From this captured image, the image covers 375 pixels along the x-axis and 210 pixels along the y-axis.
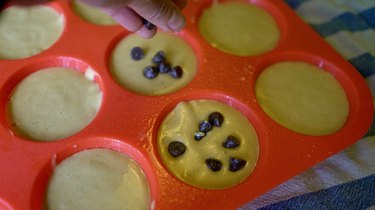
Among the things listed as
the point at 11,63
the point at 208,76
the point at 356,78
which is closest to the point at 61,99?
the point at 11,63

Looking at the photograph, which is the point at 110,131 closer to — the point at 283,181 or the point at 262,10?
the point at 283,181

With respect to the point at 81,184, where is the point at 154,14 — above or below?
above

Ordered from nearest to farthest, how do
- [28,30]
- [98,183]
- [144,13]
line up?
[144,13] < [98,183] < [28,30]

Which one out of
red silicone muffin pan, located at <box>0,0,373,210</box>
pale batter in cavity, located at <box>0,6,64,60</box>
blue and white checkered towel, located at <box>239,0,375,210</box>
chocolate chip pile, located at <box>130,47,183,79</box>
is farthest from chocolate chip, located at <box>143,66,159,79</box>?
blue and white checkered towel, located at <box>239,0,375,210</box>

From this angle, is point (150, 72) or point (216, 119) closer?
point (216, 119)

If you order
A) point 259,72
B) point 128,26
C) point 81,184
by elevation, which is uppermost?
point 128,26

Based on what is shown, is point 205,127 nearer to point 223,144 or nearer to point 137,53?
point 223,144

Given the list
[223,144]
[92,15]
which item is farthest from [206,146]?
[92,15]

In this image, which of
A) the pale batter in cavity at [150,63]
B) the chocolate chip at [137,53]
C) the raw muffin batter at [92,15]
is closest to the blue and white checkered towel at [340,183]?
the pale batter in cavity at [150,63]
